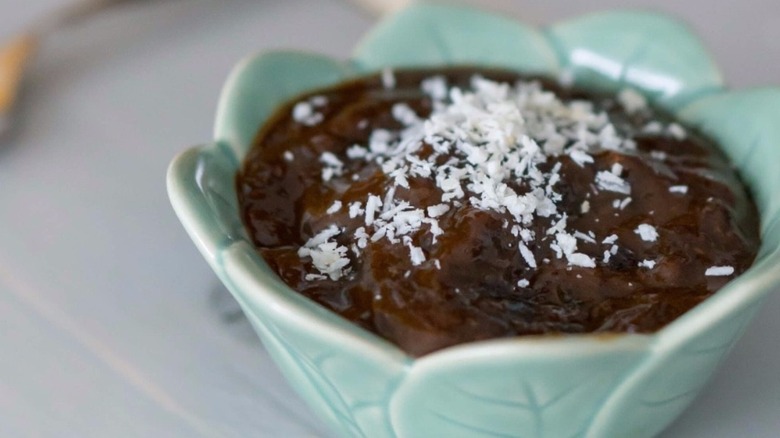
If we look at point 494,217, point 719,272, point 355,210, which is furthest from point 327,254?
point 719,272

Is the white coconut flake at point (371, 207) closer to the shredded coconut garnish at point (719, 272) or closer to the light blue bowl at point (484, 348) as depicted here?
the light blue bowl at point (484, 348)

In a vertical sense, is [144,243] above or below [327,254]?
below

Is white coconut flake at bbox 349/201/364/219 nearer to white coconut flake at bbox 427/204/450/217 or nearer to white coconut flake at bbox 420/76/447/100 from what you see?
white coconut flake at bbox 427/204/450/217

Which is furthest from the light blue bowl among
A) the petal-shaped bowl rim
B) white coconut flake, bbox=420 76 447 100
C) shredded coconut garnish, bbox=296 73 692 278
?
white coconut flake, bbox=420 76 447 100

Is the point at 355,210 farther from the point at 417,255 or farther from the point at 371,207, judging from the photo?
the point at 417,255

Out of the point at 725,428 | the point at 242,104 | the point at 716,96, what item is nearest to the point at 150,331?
the point at 242,104

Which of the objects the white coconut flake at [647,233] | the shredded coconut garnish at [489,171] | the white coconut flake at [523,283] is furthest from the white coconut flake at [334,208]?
the white coconut flake at [647,233]
